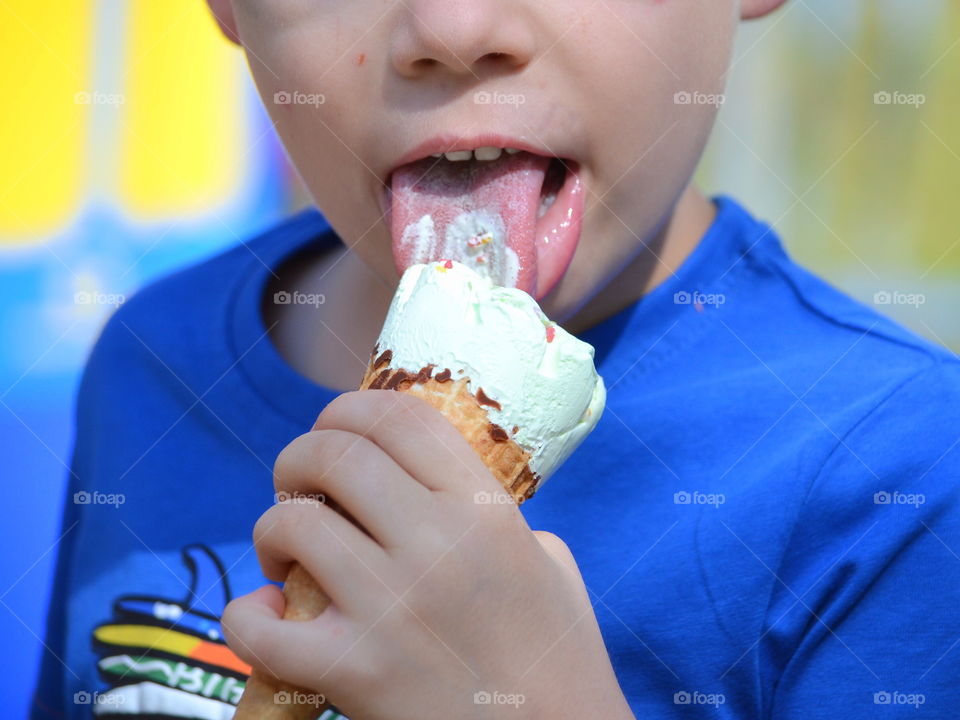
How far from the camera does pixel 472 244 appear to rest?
0.97 m

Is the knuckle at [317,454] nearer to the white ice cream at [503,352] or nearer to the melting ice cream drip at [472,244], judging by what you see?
the white ice cream at [503,352]

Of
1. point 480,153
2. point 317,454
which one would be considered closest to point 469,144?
point 480,153

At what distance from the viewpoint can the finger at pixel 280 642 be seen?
0.70 m

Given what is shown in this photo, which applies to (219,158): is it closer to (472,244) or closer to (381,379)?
(472,244)

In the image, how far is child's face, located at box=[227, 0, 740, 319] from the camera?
934mm

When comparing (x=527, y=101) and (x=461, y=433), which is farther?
(x=527, y=101)

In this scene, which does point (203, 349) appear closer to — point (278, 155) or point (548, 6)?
point (548, 6)

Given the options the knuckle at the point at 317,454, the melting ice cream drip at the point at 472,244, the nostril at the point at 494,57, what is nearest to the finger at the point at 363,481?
the knuckle at the point at 317,454

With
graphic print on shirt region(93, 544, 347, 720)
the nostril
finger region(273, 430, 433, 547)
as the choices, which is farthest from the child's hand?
graphic print on shirt region(93, 544, 347, 720)

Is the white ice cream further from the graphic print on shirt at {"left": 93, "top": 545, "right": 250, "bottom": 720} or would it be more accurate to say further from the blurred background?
the blurred background

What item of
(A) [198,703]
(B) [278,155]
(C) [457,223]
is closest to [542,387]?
(C) [457,223]

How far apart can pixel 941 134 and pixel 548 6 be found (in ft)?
13.5

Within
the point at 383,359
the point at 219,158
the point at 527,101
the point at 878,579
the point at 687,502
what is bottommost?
the point at 878,579

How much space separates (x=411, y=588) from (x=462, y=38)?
47 cm
